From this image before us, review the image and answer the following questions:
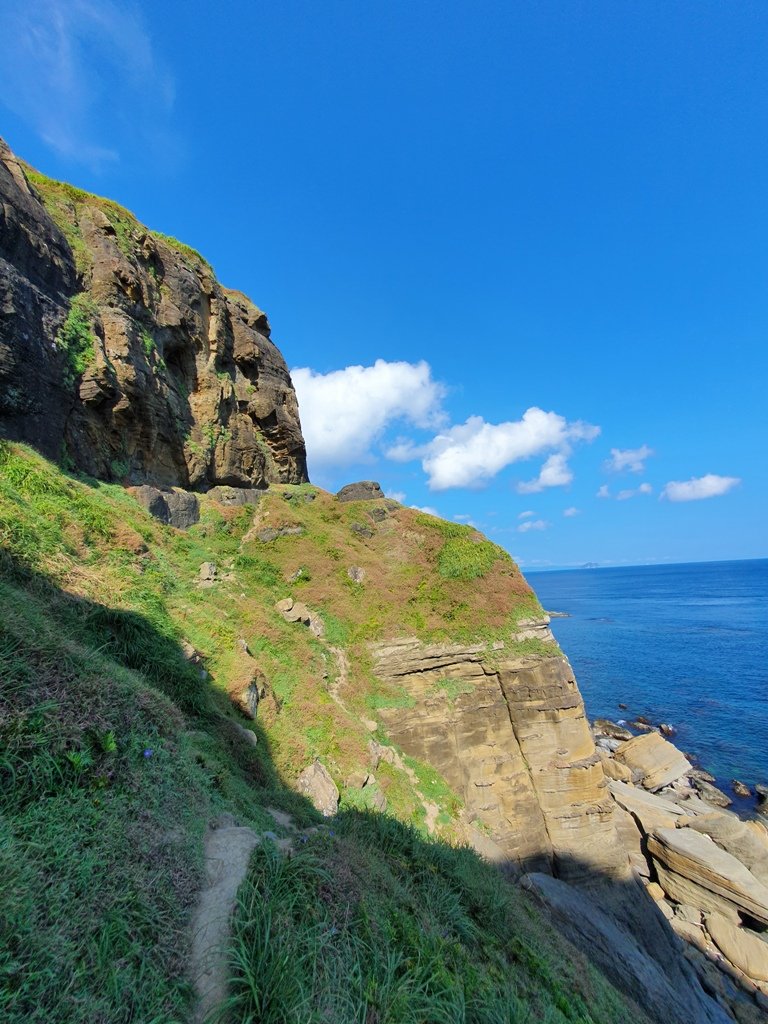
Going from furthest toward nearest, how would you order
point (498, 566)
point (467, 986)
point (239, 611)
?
point (498, 566)
point (239, 611)
point (467, 986)

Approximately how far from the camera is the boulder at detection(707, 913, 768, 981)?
1542cm

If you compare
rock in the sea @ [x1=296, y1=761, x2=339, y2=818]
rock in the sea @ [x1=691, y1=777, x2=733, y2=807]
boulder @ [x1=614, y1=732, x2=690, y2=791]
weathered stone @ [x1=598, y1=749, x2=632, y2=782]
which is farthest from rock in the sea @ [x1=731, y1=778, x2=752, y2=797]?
rock in the sea @ [x1=296, y1=761, x2=339, y2=818]

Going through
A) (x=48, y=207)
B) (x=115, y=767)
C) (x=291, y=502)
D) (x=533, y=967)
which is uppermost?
Result: (x=48, y=207)

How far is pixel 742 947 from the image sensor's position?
15.9 meters

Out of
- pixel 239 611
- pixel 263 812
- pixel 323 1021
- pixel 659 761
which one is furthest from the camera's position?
pixel 659 761

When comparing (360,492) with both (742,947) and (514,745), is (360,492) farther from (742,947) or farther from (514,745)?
(742,947)

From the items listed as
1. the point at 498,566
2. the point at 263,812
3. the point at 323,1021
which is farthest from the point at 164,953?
the point at 498,566

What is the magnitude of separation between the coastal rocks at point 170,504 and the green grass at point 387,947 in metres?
15.8

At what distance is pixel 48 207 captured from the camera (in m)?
18.3

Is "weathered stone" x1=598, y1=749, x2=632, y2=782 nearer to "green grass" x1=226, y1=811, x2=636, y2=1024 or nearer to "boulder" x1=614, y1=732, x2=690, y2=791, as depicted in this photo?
"boulder" x1=614, y1=732, x2=690, y2=791

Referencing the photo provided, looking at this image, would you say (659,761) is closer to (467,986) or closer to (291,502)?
(291,502)

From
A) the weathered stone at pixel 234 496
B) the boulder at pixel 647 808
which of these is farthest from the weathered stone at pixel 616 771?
the weathered stone at pixel 234 496

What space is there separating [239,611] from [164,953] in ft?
41.9

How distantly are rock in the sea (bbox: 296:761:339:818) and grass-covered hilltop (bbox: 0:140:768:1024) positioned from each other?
97mm
